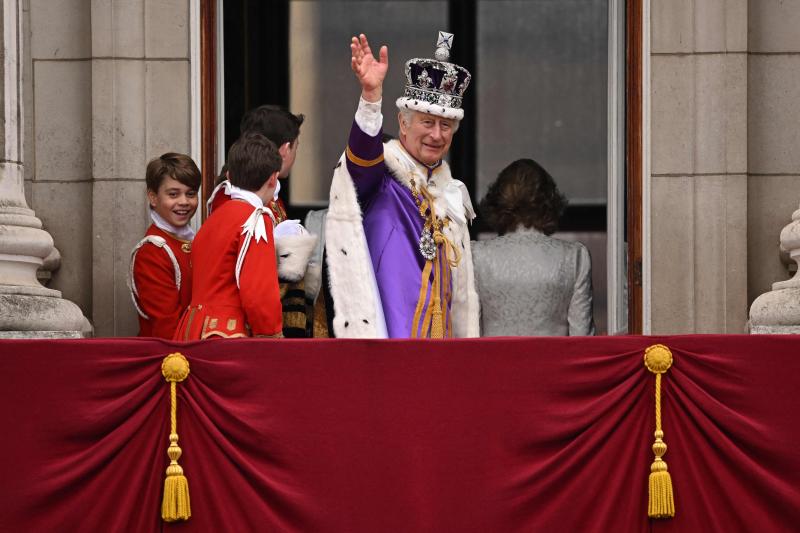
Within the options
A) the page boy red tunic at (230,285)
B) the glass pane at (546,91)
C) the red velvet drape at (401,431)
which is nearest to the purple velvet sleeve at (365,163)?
the page boy red tunic at (230,285)

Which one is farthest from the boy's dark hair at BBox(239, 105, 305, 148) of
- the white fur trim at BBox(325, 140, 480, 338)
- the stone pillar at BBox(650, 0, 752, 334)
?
the stone pillar at BBox(650, 0, 752, 334)

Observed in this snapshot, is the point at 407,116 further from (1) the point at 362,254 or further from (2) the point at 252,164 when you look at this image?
(2) the point at 252,164

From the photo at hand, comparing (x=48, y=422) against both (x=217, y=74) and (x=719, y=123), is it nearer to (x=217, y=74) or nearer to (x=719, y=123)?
(x=217, y=74)

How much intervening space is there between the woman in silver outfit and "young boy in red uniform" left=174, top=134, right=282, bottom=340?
4.10ft

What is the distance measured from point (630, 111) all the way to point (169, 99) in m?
2.45

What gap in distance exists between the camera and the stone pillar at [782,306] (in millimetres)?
7195

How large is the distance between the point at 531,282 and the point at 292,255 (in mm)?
1293

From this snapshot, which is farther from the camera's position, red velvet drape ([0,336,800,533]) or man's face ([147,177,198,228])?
man's face ([147,177,198,228])

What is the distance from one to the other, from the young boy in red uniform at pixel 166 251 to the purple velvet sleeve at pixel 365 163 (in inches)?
34.2

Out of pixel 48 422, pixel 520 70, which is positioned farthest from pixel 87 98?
pixel 520 70

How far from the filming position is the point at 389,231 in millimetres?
6984

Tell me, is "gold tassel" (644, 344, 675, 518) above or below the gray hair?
below

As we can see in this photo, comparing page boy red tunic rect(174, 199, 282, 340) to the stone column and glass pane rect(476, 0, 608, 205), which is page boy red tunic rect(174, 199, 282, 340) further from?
glass pane rect(476, 0, 608, 205)

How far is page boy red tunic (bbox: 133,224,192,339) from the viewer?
709cm
